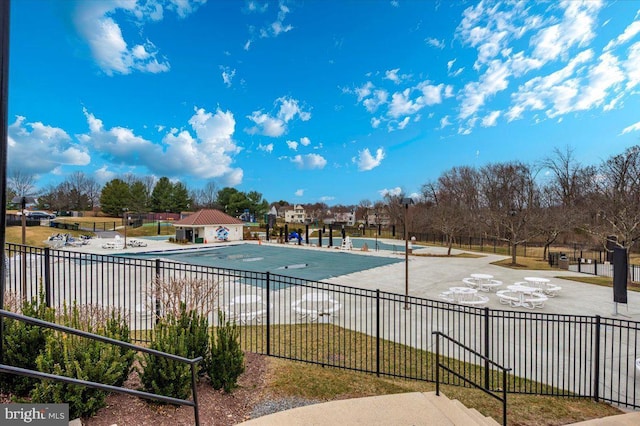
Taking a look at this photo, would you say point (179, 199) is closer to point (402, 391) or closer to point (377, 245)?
point (377, 245)

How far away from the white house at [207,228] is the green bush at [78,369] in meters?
32.2

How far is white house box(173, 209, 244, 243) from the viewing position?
3394cm

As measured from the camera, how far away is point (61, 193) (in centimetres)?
6412

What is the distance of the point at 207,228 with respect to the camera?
113ft

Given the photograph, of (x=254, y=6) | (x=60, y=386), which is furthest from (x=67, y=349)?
(x=254, y=6)

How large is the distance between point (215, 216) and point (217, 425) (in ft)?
114

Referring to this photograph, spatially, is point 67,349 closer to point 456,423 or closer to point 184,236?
point 456,423

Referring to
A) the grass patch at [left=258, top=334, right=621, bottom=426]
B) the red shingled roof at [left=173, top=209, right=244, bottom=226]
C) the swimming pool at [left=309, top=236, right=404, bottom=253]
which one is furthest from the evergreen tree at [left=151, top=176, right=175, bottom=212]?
the grass patch at [left=258, top=334, right=621, bottom=426]

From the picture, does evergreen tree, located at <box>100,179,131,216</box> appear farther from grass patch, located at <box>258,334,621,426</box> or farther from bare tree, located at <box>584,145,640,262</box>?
bare tree, located at <box>584,145,640,262</box>

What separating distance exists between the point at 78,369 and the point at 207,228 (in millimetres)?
33152

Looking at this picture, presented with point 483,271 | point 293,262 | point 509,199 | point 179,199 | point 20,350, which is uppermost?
point 179,199

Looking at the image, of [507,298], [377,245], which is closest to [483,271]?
[507,298]

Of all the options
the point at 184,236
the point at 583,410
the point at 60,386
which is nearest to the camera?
the point at 60,386

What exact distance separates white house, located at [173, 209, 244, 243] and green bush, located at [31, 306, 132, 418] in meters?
32.2
